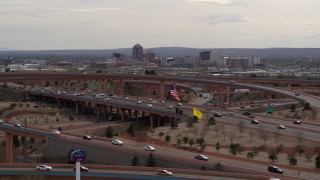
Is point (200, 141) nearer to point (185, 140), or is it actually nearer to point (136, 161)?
point (185, 140)

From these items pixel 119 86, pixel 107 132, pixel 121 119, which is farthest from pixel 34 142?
pixel 119 86

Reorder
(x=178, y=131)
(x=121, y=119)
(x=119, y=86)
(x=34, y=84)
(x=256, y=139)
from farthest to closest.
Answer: (x=34, y=84) → (x=119, y=86) → (x=121, y=119) → (x=178, y=131) → (x=256, y=139)

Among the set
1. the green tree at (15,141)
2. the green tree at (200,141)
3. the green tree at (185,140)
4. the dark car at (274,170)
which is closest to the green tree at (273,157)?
the dark car at (274,170)

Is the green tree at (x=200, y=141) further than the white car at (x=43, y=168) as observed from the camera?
Yes

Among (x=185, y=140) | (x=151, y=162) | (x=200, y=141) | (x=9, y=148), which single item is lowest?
(x=9, y=148)

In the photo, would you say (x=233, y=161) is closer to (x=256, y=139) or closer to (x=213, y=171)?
(x=213, y=171)

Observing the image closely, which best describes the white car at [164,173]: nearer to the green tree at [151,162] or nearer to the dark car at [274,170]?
the green tree at [151,162]

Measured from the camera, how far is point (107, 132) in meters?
66.9

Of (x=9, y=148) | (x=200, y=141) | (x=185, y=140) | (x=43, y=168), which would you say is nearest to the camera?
(x=43, y=168)

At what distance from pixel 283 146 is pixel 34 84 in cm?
11553

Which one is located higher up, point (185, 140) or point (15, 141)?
point (185, 140)

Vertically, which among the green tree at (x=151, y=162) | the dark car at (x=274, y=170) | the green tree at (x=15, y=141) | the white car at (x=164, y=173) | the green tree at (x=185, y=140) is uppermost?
the white car at (x=164, y=173)

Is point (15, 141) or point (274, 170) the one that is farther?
point (15, 141)

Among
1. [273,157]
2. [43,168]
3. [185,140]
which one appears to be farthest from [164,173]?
[185,140]
